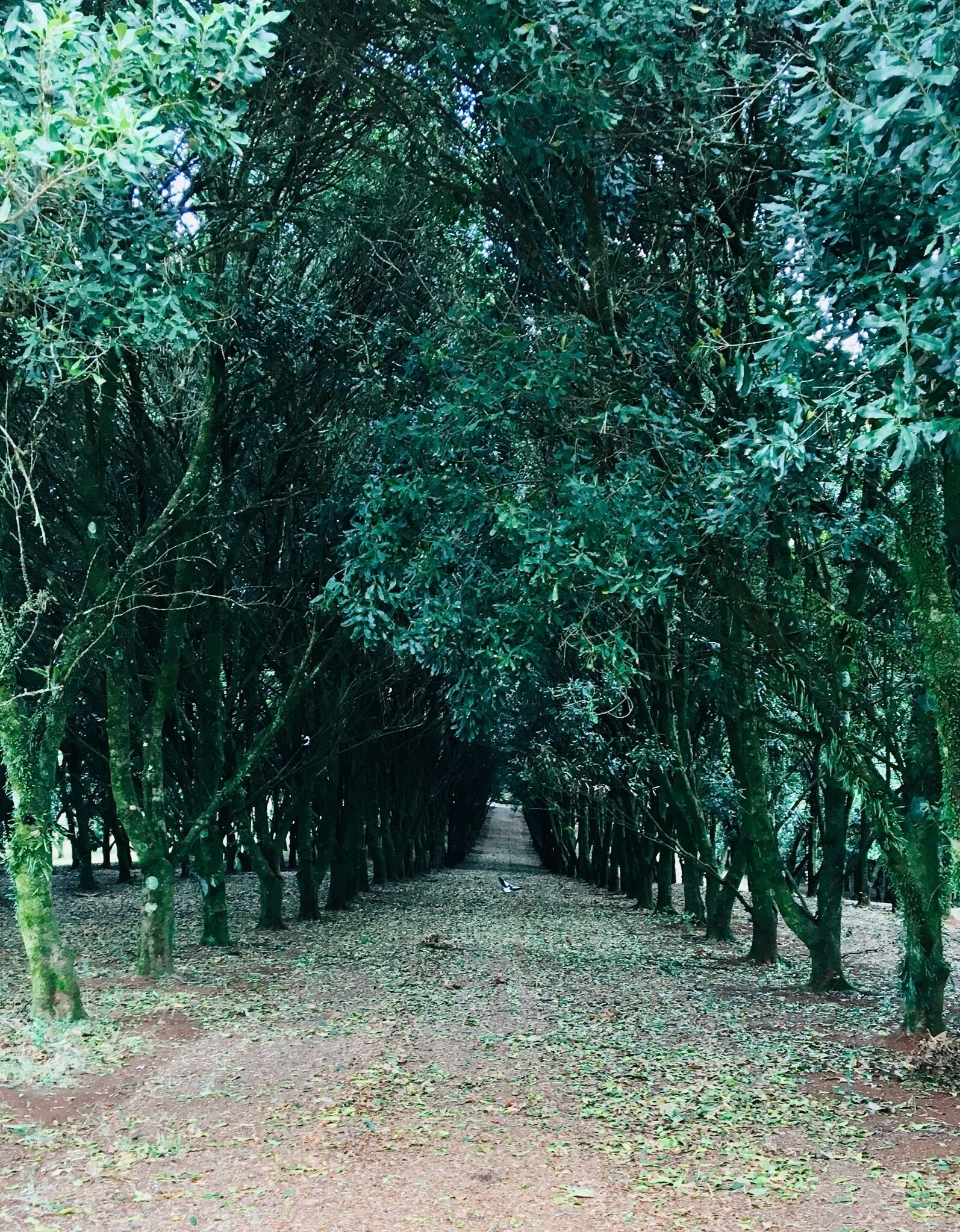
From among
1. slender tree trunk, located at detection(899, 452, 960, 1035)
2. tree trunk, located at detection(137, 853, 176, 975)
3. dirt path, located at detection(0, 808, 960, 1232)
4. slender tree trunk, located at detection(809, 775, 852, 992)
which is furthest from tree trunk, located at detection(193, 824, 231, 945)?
slender tree trunk, located at detection(899, 452, 960, 1035)

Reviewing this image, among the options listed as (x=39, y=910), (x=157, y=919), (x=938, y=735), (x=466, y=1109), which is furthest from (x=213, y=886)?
(x=938, y=735)

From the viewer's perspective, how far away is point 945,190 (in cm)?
603

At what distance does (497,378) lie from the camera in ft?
32.1

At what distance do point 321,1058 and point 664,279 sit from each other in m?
8.34

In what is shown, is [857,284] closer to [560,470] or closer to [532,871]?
[560,470]

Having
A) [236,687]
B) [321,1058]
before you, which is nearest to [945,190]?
[321,1058]

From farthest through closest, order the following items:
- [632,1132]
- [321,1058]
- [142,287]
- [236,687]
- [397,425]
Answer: [236,687] < [397,425] < [321,1058] < [632,1132] < [142,287]

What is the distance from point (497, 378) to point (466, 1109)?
6.47 meters

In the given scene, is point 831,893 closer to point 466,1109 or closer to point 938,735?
point 938,735

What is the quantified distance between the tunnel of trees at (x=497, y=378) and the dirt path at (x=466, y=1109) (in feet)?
4.57

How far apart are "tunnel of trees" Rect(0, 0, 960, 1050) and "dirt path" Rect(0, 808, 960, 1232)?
139 centimetres

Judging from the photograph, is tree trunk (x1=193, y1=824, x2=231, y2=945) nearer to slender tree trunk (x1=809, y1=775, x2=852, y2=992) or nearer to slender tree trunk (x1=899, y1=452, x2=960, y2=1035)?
slender tree trunk (x1=809, y1=775, x2=852, y2=992)

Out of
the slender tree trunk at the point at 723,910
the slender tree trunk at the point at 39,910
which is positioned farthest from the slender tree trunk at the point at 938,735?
the slender tree trunk at the point at 723,910

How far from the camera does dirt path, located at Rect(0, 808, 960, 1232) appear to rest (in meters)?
6.43
